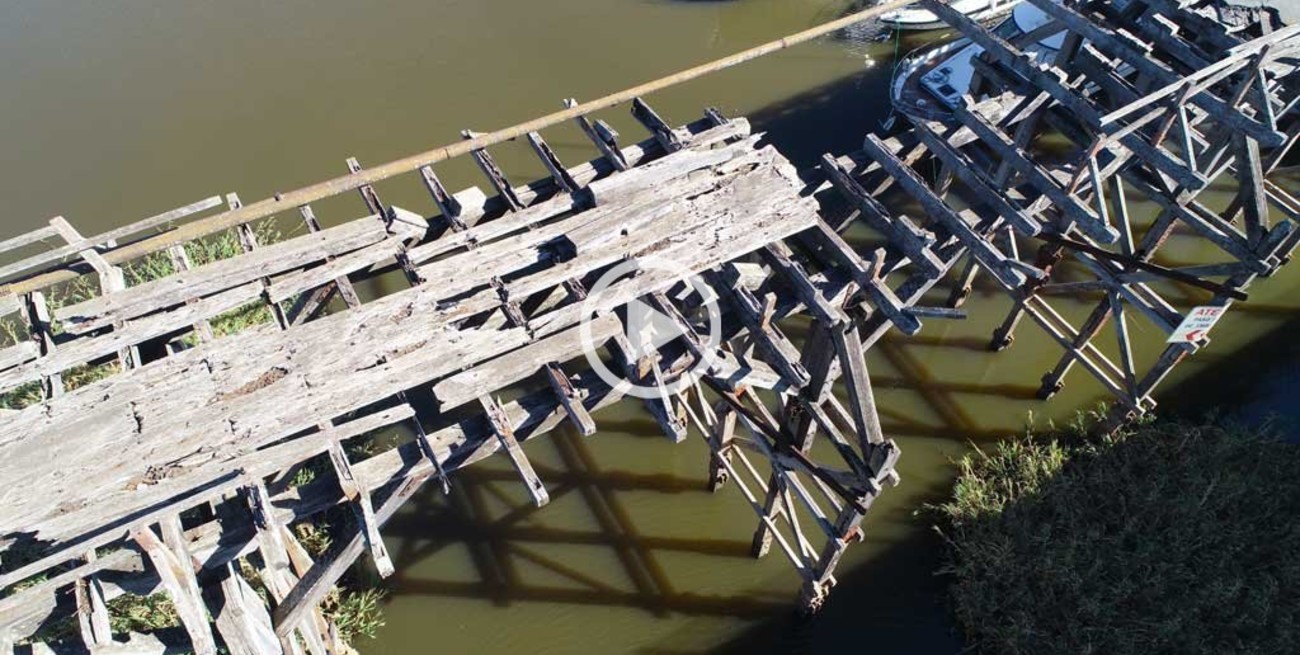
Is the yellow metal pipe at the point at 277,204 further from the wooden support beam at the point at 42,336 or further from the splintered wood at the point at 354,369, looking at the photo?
the splintered wood at the point at 354,369

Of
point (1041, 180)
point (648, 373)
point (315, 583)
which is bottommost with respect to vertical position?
point (1041, 180)

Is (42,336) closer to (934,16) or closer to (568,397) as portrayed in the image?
(568,397)

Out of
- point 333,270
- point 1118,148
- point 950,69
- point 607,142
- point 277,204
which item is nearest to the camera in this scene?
point 333,270

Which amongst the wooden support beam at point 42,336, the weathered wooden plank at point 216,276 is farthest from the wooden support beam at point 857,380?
the wooden support beam at point 42,336

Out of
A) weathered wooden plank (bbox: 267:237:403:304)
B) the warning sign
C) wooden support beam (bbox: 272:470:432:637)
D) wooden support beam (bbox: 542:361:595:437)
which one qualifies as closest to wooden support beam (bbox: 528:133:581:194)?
weathered wooden plank (bbox: 267:237:403:304)

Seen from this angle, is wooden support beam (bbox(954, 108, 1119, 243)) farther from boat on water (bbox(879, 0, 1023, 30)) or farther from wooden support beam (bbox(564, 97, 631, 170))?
boat on water (bbox(879, 0, 1023, 30))

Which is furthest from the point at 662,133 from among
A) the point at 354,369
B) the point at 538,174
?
the point at 538,174
